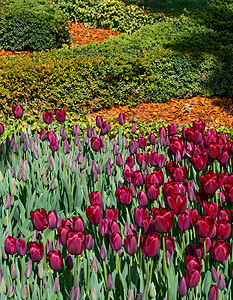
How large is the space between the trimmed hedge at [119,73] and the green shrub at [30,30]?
5.26 ft

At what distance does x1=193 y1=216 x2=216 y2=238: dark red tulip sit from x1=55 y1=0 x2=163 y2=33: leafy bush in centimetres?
1128

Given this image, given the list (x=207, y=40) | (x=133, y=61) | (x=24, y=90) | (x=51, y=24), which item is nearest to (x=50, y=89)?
(x=24, y=90)

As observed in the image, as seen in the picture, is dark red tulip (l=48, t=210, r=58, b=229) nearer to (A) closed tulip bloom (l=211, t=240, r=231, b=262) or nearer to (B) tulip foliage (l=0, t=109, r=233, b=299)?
(B) tulip foliage (l=0, t=109, r=233, b=299)

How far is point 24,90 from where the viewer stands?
6727 mm

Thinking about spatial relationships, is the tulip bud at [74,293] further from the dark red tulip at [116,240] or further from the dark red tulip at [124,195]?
the dark red tulip at [124,195]

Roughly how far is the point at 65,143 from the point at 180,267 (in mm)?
1609

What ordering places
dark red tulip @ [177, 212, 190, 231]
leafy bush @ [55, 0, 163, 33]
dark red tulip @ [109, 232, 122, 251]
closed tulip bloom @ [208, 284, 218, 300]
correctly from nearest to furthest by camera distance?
closed tulip bloom @ [208, 284, 218, 300] → dark red tulip @ [109, 232, 122, 251] → dark red tulip @ [177, 212, 190, 231] → leafy bush @ [55, 0, 163, 33]

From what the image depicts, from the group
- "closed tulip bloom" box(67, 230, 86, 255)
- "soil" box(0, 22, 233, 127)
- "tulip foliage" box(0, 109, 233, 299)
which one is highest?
"closed tulip bloom" box(67, 230, 86, 255)

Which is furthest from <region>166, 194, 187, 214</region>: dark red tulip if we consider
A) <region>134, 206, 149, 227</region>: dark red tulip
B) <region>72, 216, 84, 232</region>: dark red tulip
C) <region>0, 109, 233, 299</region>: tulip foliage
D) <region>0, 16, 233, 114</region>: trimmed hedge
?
<region>0, 16, 233, 114</region>: trimmed hedge

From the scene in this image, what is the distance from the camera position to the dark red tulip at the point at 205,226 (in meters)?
1.72

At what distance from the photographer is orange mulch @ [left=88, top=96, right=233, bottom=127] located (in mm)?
7203

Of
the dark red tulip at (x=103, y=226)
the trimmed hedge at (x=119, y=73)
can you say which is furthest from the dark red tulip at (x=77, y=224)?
the trimmed hedge at (x=119, y=73)

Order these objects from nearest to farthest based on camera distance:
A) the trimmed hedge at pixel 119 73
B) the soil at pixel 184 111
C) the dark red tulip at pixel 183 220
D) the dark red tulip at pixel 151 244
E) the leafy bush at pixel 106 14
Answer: the dark red tulip at pixel 151 244 < the dark red tulip at pixel 183 220 < the trimmed hedge at pixel 119 73 < the soil at pixel 184 111 < the leafy bush at pixel 106 14

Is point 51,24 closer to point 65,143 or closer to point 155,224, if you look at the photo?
point 65,143
